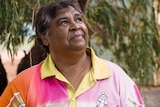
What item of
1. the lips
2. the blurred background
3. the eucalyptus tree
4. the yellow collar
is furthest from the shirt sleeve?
the eucalyptus tree

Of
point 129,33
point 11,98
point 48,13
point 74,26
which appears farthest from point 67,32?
point 129,33

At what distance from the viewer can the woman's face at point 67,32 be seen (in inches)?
90.0

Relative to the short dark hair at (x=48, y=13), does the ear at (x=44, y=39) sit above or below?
below

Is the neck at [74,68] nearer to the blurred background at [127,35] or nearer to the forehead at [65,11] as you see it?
the forehead at [65,11]

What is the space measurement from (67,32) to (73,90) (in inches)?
10.9

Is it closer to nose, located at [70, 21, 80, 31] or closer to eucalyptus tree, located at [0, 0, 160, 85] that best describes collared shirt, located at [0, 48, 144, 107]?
nose, located at [70, 21, 80, 31]

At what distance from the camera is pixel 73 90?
230cm

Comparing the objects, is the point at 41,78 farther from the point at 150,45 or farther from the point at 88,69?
the point at 150,45

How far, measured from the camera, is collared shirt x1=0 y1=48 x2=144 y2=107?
89.4 inches

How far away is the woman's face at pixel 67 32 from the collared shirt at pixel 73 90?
0.42 feet

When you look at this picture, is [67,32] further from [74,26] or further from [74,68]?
[74,68]

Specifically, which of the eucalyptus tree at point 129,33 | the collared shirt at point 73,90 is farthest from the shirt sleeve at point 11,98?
the eucalyptus tree at point 129,33

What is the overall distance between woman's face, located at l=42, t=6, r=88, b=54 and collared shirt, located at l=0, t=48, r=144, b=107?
127 millimetres

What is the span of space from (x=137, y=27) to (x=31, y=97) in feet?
8.77
